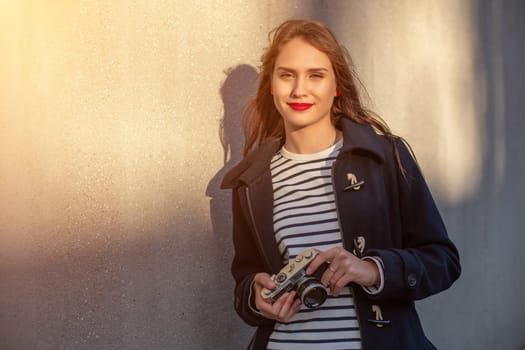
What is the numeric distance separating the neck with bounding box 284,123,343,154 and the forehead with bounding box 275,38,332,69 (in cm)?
19

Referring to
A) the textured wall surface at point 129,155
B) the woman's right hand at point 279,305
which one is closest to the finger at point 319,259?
the woman's right hand at point 279,305

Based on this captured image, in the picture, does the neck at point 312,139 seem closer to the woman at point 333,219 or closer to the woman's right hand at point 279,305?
the woman at point 333,219

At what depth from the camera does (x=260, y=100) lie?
2.96 m

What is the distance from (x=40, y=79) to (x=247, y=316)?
3.06 feet

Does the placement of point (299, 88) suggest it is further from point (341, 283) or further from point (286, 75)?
point (341, 283)

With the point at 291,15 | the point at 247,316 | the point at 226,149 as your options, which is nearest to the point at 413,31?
the point at 291,15

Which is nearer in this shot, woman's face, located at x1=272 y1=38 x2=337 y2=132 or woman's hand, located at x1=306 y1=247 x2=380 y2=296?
woman's hand, located at x1=306 y1=247 x2=380 y2=296

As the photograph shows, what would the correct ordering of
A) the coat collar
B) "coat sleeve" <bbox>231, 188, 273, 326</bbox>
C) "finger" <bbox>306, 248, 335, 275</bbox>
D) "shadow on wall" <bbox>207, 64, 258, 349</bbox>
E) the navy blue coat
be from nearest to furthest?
"finger" <bbox>306, 248, 335, 275</bbox> → the navy blue coat → the coat collar → "coat sleeve" <bbox>231, 188, 273, 326</bbox> → "shadow on wall" <bbox>207, 64, 258, 349</bbox>

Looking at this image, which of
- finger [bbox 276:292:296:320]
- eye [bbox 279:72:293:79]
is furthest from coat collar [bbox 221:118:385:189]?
finger [bbox 276:292:296:320]

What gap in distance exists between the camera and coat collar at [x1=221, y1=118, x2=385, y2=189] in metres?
2.56

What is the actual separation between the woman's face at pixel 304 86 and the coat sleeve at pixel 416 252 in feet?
0.88

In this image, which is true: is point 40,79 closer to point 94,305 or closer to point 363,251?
point 94,305

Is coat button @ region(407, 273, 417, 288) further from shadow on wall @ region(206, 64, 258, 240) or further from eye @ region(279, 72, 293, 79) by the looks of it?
shadow on wall @ region(206, 64, 258, 240)

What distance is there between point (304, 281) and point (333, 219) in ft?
0.90
